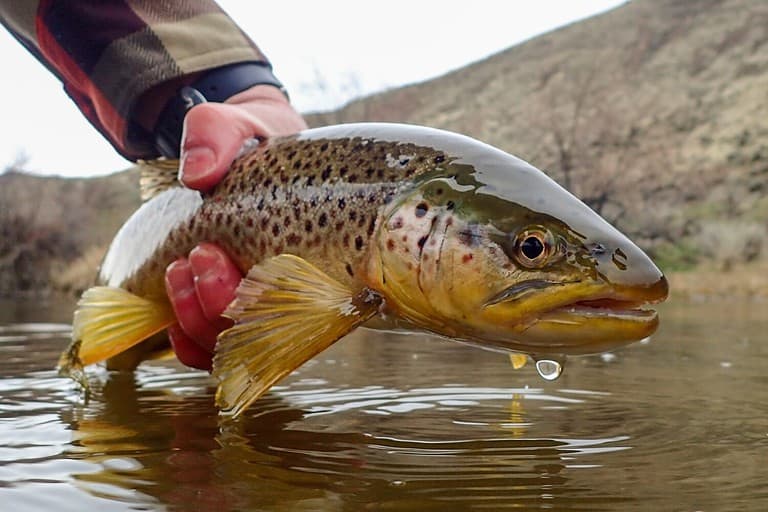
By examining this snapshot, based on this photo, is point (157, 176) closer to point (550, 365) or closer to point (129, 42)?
point (129, 42)

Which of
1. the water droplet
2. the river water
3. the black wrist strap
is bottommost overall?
the river water

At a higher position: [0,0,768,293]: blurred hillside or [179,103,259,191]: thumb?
[0,0,768,293]: blurred hillside

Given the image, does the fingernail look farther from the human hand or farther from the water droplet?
the water droplet

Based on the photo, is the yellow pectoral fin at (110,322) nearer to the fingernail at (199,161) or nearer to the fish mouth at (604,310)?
the fingernail at (199,161)

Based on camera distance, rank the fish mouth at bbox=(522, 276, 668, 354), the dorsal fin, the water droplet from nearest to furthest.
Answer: the fish mouth at bbox=(522, 276, 668, 354), the water droplet, the dorsal fin

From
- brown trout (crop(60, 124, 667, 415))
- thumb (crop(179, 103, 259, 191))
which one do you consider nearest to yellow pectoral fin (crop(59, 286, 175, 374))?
brown trout (crop(60, 124, 667, 415))

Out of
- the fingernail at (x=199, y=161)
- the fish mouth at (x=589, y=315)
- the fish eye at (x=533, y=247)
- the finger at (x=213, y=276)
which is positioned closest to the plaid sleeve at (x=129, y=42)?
the fingernail at (x=199, y=161)
